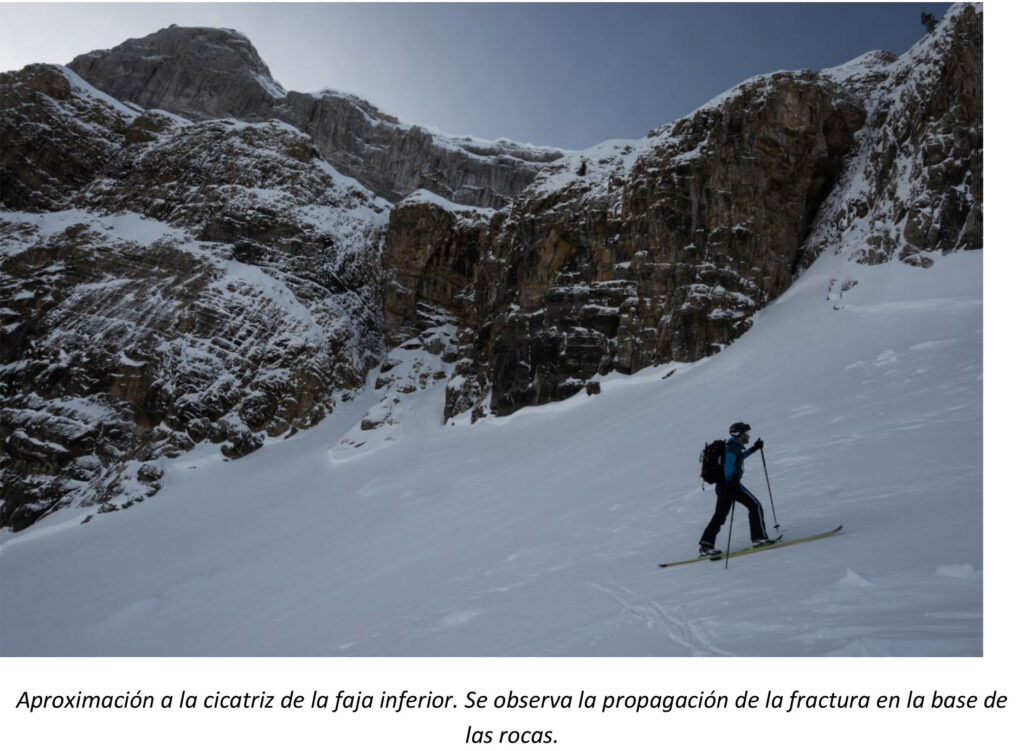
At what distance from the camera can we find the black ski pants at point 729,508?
25.6 feet

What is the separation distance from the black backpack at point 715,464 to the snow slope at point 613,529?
1120 mm

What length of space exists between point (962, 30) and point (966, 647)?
118 ft

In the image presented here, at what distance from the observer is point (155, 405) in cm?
4275

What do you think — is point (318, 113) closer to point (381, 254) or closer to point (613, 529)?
point (381, 254)

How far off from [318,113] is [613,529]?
85970mm

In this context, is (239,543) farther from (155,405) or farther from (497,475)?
(155,405)

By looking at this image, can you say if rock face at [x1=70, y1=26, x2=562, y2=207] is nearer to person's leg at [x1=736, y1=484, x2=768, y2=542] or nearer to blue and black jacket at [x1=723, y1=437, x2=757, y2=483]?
blue and black jacket at [x1=723, y1=437, x2=757, y2=483]

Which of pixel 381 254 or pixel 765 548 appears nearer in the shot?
pixel 765 548

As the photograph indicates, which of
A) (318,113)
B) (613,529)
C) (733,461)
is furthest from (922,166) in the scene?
(318,113)

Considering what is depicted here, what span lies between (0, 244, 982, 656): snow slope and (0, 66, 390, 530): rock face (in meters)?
6.37

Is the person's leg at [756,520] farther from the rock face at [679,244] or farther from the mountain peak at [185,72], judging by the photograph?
the mountain peak at [185,72]

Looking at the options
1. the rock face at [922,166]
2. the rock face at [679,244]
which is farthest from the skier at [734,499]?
Answer: the rock face at [679,244]

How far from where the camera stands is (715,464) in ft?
26.8

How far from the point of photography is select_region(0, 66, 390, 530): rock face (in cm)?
4181
